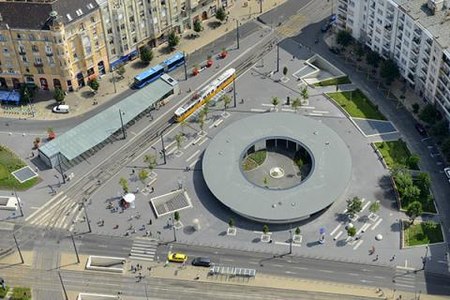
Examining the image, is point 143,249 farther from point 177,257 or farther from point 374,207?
point 374,207

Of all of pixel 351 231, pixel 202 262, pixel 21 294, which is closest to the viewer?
pixel 21 294

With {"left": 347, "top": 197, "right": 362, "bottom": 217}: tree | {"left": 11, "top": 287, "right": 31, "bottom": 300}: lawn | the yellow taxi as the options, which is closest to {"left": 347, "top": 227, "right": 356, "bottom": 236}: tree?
{"left": 347, "top": 197, "right": 362, "bottom": 217}: tree

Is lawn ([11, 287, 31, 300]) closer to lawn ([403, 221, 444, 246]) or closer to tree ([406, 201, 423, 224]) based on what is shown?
lawn ([403, 221, 444, 246])

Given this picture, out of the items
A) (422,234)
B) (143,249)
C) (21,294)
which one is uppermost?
(422,234)

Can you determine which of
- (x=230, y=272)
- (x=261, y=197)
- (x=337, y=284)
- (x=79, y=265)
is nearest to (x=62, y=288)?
(x=79, y=265)

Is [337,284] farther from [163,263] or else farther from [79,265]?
[79,265]

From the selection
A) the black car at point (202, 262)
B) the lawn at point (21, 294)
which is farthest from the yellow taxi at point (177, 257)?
the lawn at point (21, 294)

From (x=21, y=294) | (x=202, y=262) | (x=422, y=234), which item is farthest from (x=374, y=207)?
(x=21, y=294)
